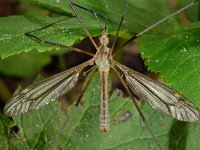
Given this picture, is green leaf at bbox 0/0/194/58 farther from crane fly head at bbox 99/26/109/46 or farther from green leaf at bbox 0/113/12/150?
green leaf at bbox 0/113/12/150

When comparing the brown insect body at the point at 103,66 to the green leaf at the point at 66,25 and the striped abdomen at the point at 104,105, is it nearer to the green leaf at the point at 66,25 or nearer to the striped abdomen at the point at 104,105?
the striped abdomen at the point at 104,105

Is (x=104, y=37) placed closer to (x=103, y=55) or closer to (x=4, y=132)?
(x=103, y=55)

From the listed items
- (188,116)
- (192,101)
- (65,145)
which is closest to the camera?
(192,101)

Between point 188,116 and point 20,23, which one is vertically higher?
point 20,23

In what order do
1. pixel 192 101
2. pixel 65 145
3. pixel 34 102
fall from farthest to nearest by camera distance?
pixel 65 145
pixel 34 102
pixel 192 101

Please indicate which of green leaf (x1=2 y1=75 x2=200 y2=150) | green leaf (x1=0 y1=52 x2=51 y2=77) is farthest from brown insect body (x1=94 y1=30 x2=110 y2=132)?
green leaf (x1=0 y1=52 x2=51 y2=77)

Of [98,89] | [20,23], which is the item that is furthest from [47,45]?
[98,89]

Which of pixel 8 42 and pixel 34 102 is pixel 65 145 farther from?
pixel 8 42
